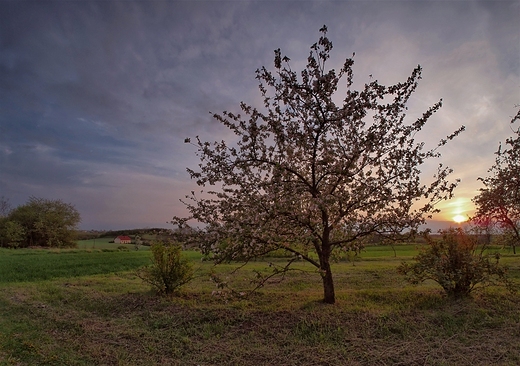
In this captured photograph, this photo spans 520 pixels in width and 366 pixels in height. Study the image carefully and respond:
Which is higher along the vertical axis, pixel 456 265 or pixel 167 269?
pixel 456 265

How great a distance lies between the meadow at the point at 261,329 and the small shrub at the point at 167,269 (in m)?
0.38

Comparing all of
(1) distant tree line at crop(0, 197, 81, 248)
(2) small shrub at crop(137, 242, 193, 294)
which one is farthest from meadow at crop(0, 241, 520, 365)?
(1) distant tree line at crop(0, 197, 81, 248)

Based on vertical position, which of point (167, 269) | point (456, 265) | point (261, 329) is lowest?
point (261, 329)

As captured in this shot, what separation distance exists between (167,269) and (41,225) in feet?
160

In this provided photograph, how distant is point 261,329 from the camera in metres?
6.31

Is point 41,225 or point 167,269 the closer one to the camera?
point 167,269

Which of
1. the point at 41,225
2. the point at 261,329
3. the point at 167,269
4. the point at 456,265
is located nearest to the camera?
the point at 261,329

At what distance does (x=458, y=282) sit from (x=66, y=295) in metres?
11.2

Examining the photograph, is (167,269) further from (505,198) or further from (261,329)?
(505,198)

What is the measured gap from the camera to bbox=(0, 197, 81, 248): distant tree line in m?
46.8

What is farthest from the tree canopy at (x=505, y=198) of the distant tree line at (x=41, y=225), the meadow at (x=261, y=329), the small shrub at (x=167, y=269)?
the distant tree line at (x=41, y=225)

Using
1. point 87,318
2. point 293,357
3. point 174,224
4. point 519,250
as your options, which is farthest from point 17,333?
point 519,250

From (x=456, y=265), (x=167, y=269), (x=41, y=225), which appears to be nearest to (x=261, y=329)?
(x=167, y=269)

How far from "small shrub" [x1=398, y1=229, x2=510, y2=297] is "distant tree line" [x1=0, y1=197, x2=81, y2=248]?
5349 centimetres
